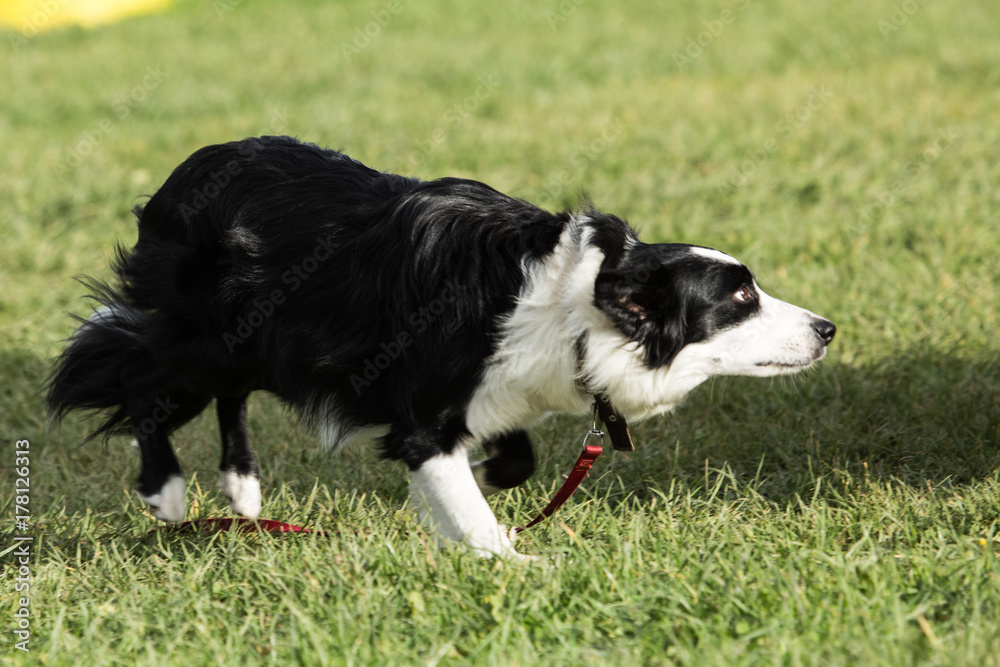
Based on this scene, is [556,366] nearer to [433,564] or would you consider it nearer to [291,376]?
[433,564]

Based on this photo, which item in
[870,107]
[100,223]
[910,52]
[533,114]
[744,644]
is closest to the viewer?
[744,644]

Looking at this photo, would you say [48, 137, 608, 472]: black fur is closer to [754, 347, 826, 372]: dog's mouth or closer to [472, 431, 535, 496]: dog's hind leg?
[472, 431, 535, 496]: dog's hind leg

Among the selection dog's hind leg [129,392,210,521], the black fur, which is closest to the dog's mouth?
the black fur

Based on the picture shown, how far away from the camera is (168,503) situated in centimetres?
304

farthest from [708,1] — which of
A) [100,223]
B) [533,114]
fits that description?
[100,223]

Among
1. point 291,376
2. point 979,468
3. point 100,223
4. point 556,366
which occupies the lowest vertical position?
point 100,223

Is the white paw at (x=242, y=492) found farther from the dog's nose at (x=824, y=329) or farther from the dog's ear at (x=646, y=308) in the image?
the dog's nose at (x=824, y=329)

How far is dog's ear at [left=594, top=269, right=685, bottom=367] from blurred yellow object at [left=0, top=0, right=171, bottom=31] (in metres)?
13.8

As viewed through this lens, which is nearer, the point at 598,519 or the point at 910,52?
the point at 598,519

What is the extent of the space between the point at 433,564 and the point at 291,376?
2.36 ft

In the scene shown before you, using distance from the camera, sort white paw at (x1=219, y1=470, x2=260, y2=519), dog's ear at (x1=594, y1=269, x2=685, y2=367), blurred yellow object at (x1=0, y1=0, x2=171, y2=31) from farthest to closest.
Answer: blurred yellow object at (x1=0, y1=0, x2=171, y2=31) → white paw at (x1=219, y1=470, x2=260, y2=519) → dog's ear at (x1=594, y1=269, x2=685, y2=367)

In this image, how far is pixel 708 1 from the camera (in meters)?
13.4

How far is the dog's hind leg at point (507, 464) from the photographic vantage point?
9.84 ft

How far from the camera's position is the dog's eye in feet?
8.70
